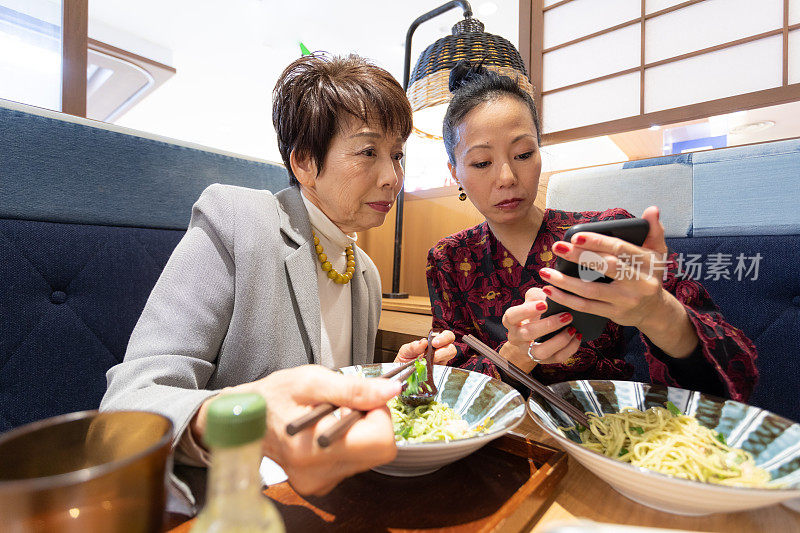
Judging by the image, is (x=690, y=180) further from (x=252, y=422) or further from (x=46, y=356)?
(x=46, y=356)

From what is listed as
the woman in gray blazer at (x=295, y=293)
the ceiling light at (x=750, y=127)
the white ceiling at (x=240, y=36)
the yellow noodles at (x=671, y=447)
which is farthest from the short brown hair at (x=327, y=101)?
the white ceiling at (x=240, y=36)

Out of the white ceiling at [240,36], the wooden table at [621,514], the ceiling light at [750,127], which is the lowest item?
the wooden table at [621,514]

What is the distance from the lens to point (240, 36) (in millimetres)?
5102

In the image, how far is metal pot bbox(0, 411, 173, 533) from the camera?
0.27 m

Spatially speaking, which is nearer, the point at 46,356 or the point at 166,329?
the point at 166,329

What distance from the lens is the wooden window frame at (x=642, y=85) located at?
2.25 meters

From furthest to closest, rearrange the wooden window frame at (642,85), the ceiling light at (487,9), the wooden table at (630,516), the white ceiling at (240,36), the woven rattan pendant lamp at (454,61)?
the white ceiling at (240,36)
the ceiling light at (487,9)
the wooden window frame at (642,85)
the woven rattan pendant lamp at (454,61)
the wooden table at (630,516)

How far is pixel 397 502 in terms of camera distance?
0.55 m

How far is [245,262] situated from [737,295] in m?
1.73

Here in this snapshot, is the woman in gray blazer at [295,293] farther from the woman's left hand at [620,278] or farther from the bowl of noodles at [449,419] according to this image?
the woman's left hand at [620,278]

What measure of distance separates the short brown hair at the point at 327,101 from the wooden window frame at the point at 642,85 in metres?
1.24

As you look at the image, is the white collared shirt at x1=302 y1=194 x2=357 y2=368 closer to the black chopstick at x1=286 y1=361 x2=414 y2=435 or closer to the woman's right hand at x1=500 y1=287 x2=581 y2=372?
the woman's right hand at x1=500 y1=287 x2=581 y2=372

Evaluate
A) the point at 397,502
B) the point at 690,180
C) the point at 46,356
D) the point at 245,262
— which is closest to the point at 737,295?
the point at 690,180

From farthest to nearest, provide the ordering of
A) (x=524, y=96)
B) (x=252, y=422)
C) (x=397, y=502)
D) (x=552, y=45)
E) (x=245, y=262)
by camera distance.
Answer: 1. (x=552, y=45)
2. (x=524, y=96)
3. (x=245, y=262)
4. (x=397, y=502)
5. (x=252, y=422)
